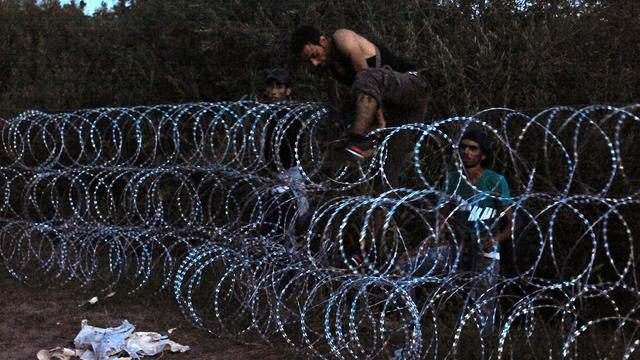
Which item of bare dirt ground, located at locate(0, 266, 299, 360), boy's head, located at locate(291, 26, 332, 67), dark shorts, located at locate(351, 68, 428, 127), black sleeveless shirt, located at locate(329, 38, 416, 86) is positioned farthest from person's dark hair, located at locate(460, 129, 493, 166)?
bare dirt ground, located at locate(0, 266, 299, 360)

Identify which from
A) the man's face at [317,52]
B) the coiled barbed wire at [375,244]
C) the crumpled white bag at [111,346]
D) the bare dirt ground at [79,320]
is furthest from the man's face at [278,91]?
the crumpled white bag at [111,346]

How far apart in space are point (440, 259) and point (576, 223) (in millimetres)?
2062

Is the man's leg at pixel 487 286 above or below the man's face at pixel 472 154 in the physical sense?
below

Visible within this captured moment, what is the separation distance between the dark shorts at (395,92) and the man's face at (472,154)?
0.55 meters

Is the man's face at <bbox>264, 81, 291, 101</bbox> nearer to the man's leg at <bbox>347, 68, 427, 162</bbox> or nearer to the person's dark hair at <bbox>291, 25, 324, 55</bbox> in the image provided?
the person's dark hair at <bbox>291, 25, 324, 55</bbox>

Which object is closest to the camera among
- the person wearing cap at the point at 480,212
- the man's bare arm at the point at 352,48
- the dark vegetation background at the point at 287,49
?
the person wearing cap at the point at 480,212

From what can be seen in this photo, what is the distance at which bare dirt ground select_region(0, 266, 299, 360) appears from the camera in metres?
5.57

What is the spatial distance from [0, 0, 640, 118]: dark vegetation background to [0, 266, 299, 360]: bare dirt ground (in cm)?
309

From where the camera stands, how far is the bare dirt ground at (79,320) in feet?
18.3

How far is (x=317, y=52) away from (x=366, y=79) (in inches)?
25.9

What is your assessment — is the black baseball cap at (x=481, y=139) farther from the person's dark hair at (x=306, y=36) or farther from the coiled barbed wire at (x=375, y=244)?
A: the person's dark hair at (x=306, y=36)

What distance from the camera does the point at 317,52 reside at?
233 inches

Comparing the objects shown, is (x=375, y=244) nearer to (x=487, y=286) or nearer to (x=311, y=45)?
→ (x=487, y=286)

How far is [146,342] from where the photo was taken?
18.2ft
